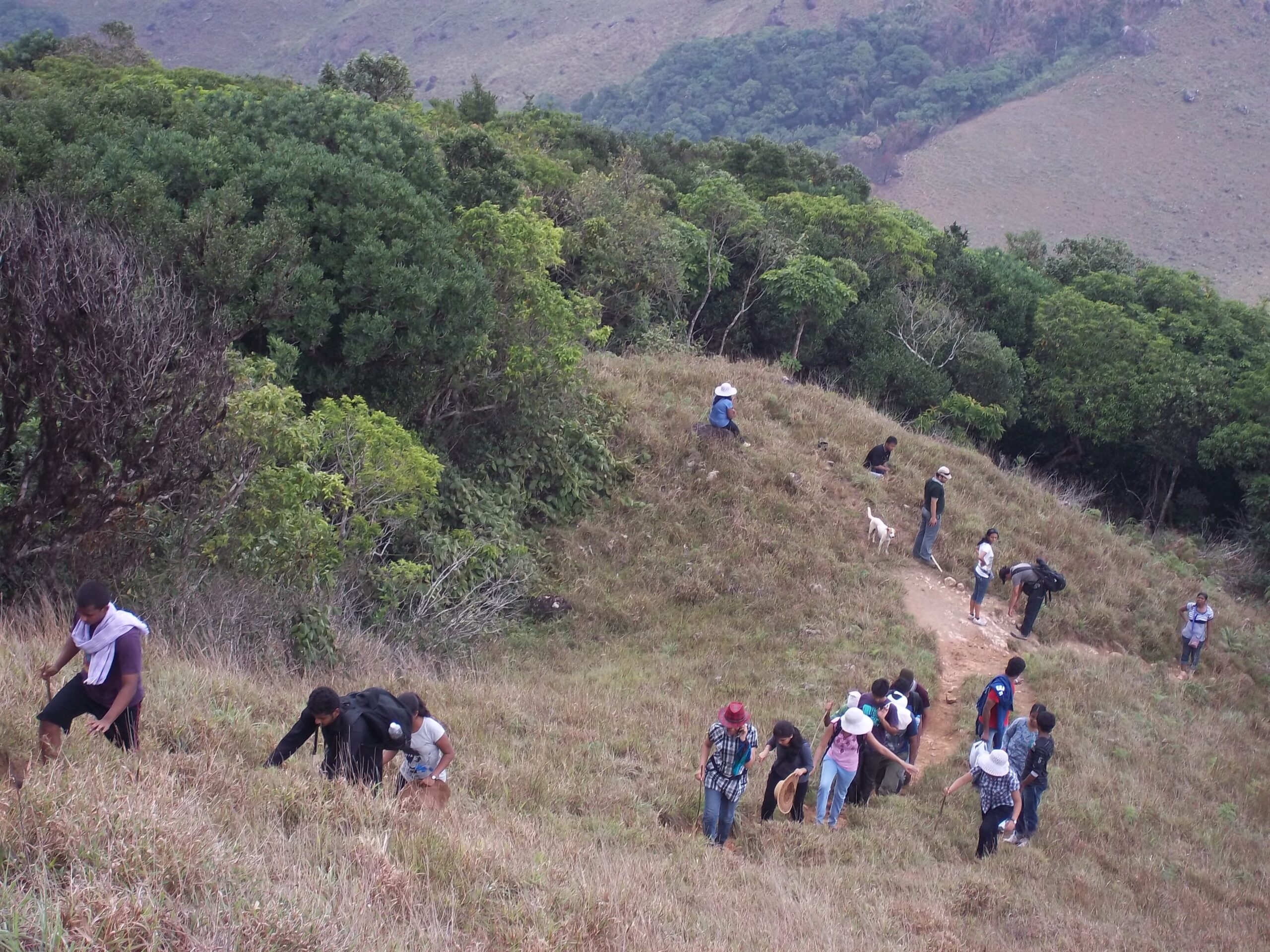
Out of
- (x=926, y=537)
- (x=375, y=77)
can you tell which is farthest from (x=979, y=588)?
(x=375, y=77)

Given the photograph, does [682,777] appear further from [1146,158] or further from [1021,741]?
[1146,158]

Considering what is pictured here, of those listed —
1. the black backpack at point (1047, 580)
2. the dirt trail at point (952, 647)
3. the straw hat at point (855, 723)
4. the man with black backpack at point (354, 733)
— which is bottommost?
the dirt trail at point (952, 647)

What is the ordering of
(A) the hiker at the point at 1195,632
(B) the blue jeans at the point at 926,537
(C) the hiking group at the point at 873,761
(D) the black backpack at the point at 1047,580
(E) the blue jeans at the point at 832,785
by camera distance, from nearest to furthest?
1. (C) the hiking group at the point at 873,761
2. (E) the blue jeans at the point at 832,785
3. (D) the black backpack at the point at 1047,580
4. (A) the hiker at the point at 1195,632
5. (B) the blue jeans at the point at 926,537

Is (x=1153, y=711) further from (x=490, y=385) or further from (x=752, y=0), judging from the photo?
(x=752, y=0)

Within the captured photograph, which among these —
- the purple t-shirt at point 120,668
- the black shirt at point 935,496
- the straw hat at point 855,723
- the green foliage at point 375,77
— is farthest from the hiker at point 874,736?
the green foliage at point 375,77

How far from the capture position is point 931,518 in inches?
608

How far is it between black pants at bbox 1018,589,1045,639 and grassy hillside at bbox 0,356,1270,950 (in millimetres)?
572

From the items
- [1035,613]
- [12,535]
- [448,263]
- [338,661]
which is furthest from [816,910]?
[448,263]

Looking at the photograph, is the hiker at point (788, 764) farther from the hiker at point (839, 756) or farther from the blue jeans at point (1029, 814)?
the blue jeans at point (1029, 814)

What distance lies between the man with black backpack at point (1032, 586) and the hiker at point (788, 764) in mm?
6928

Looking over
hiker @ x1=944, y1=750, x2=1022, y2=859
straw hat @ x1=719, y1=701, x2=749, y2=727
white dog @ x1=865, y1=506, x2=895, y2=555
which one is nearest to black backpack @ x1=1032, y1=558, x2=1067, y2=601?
white dog @ x1=865, y1=506, x2=895, y2=555

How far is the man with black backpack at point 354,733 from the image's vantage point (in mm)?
6082

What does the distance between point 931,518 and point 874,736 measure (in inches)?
283

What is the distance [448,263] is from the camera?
14555mm
